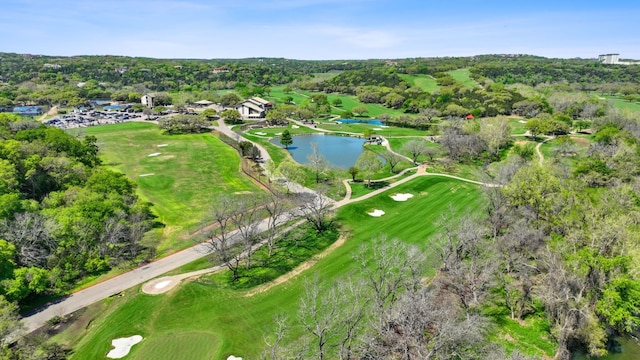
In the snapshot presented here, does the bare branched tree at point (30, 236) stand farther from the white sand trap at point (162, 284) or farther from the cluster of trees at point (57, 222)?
the white sand trap at point (162, 284)

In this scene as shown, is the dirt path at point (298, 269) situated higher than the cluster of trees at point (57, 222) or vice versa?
the cluster of trees at point (57, 222)

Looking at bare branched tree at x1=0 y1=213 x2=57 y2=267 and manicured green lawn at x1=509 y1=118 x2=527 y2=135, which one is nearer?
bare branched tree at x1=0 y1=213 x2=57 y2=267

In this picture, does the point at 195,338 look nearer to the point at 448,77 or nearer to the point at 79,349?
the point at 79,349

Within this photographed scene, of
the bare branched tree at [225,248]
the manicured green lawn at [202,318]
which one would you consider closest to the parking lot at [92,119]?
the bare branched tree at [225,248]

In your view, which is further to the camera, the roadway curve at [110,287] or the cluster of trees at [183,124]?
the cluster of trees at [183,124]

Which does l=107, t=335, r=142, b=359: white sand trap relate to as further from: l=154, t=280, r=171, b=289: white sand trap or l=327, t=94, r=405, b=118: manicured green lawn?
l=327, t=94, r=405, b=118: manicured green lawn

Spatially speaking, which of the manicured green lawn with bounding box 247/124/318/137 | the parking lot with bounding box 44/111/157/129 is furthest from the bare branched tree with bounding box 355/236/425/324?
the parking lot with bounding box 44/111/157/129
